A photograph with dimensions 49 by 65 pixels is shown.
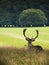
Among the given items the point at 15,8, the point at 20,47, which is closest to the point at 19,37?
the point at 20,47

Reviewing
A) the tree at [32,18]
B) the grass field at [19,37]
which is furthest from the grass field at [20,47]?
the tree at [32,18]

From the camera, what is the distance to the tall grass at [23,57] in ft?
20.5

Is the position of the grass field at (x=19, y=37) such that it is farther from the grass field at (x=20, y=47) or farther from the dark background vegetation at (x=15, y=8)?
the dark background vegetation at (x=15, y=8)

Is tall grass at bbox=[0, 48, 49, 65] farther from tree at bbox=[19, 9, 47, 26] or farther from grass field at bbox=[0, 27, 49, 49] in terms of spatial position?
tree at bbox=[19, 9, 47, 26]

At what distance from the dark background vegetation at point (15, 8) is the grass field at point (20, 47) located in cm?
17

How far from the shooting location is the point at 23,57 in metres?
6.32

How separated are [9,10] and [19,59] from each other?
1.05 m

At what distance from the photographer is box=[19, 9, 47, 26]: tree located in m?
6.60

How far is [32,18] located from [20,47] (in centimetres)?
60

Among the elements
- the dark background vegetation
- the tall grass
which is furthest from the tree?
the tall grass

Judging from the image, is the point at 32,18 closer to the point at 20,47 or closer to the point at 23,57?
the point at 20,47

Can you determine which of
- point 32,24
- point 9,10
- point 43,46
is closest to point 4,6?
point 9,10

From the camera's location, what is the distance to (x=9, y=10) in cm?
677

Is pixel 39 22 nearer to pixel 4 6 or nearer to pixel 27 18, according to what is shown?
pixel 27 18
